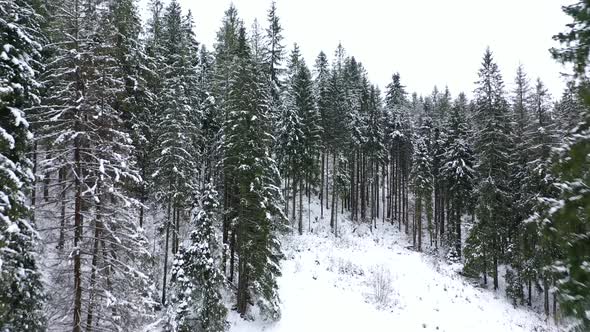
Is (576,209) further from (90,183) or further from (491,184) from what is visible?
(491,184)

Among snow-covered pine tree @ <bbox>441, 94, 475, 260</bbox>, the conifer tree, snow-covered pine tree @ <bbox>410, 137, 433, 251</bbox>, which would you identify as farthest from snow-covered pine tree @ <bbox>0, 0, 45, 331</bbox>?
snow-covered pine tree @ <bbox>410, 137, 433, 251</bbox>

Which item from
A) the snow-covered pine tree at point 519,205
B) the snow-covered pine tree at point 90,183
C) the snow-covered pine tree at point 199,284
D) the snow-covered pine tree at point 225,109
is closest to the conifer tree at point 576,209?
the snow-covered pine tree at point 90,183

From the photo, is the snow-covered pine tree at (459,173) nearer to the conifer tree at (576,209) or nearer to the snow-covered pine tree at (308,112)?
the snow-covered pine tree at (308,112)

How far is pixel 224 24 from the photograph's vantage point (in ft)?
136

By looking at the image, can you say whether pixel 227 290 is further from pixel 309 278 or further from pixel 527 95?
pixel 527 95

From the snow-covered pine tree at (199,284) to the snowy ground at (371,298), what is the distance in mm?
2671

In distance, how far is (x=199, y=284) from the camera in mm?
18766

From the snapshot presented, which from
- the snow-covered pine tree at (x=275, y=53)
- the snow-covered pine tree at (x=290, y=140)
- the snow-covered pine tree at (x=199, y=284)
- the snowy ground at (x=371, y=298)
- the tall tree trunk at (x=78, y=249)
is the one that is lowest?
the snowy ground at (x=371, y=298)

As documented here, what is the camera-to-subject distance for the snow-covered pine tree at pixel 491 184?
3112 centimetres

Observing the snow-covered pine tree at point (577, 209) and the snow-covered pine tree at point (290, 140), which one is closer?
the snow-covered pine tree at point (577, 209)

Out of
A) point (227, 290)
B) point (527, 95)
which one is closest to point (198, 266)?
point (227, 290)

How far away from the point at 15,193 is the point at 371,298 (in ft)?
65.5

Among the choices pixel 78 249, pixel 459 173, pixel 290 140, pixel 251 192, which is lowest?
pixel 78 249

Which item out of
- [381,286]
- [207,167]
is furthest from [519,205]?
[207,167]
